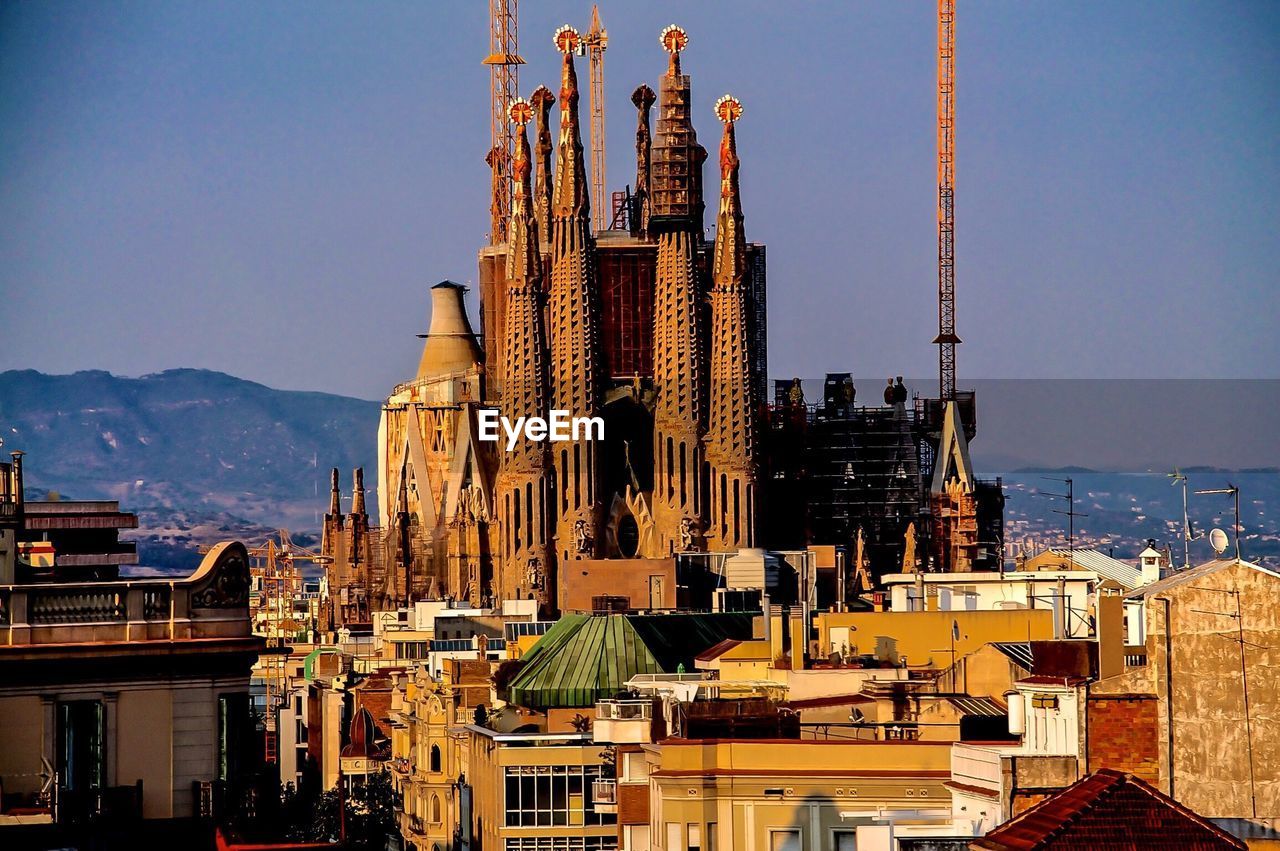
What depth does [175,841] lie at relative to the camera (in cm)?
3191

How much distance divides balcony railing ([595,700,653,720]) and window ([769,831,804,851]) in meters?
12.8

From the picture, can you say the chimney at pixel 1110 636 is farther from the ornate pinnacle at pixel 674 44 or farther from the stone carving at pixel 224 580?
the ornate pinnacle at pixel 674 44

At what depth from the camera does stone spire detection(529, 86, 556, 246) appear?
154500 millimetres

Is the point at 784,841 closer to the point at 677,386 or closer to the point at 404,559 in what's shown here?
the point at 677,386

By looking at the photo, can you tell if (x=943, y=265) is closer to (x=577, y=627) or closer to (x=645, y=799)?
(x=577, y=627)

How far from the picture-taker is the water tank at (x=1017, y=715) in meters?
32.9

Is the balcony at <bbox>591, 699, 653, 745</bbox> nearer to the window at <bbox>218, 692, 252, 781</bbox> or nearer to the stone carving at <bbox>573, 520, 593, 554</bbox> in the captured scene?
the window at <bbox>218, 692, 252, 781</bbox>

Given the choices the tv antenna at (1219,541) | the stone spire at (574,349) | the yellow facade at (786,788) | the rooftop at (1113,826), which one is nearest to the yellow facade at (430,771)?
the yellow facade at (786,788)

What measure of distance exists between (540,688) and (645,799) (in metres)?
20.4

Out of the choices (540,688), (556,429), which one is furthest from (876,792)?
(556,429)

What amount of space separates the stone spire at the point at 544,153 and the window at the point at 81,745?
122 meters

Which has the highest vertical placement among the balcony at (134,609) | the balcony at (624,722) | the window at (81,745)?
the balcony at (134,609)

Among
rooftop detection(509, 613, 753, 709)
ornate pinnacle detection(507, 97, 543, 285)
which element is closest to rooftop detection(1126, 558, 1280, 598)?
rooftop detection(509, 613, 753, 709)

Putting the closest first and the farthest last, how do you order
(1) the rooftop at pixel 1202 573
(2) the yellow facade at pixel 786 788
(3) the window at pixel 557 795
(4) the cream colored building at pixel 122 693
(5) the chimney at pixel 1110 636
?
(1) the rooftop at pixel 1202 573 → (4) the cream colored building at pixel 122 693 → (5) the chimney at pixel 1110 636 → (2) the yellow facade at pixel 786 788 → (3) the window at pixel 557 795
